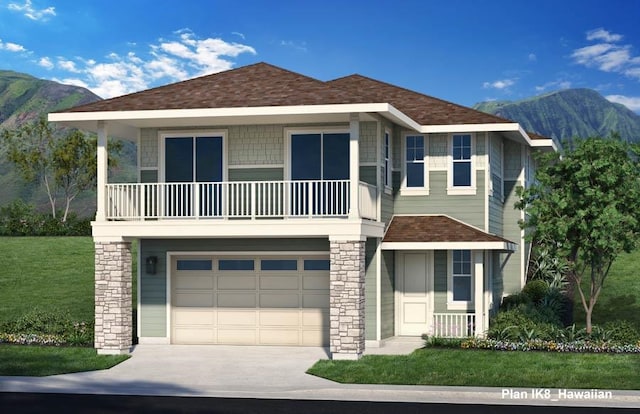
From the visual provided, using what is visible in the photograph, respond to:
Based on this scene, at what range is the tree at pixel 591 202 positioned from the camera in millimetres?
23672

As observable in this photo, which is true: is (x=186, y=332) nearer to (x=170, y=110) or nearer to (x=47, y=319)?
(x=47, y=319)

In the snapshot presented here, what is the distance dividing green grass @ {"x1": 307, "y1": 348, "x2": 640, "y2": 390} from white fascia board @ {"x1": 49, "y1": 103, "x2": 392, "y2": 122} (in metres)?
5.81

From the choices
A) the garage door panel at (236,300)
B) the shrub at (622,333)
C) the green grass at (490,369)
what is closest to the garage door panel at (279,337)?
the garage door panel at (236,300)

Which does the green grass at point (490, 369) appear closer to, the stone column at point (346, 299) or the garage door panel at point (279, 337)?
the stone column at point (346, 299)

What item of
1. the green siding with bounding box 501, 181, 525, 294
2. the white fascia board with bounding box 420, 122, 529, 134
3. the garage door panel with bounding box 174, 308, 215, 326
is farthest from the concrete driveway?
the green siding with bounding box 501, 181, 525, 294

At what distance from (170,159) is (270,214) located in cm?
325

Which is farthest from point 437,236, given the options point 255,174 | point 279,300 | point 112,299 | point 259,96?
point 112,299

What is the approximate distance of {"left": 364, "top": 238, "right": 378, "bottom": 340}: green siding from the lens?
25203 millimetres

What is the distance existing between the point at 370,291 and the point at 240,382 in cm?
649

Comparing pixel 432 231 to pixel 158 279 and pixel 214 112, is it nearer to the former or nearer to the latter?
pixel 214 112

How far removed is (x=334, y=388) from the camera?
18656 mm

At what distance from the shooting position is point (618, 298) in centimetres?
3181

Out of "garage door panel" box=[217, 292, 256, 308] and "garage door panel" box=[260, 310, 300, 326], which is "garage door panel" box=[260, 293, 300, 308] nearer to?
"garage door panel" box=[260, 310, 300, 326]

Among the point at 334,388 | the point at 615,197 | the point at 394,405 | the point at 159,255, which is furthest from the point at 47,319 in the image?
the point at 615,197
